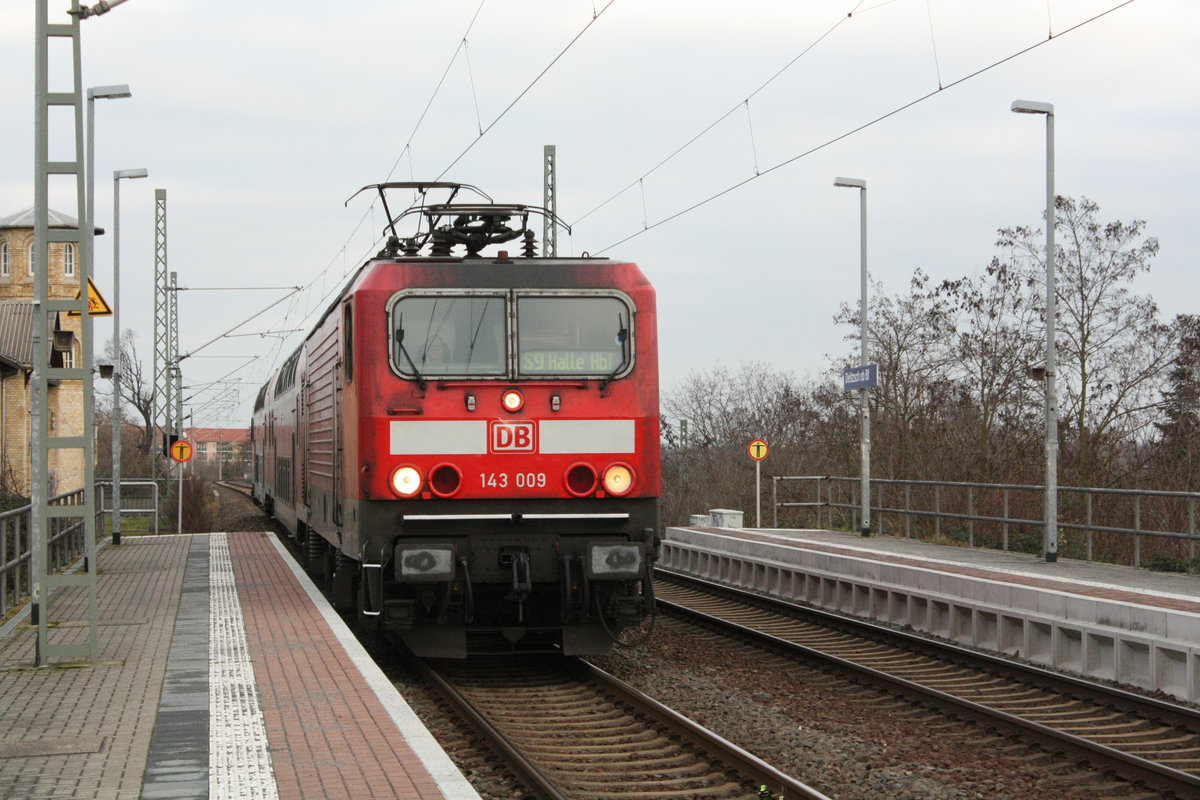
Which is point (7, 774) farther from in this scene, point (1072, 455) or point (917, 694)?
point (1072, 455)

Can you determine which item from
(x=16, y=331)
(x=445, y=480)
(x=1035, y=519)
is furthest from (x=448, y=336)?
(x=16, y=331)

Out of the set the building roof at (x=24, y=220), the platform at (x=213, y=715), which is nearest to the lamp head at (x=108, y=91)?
the platform at (x=213, y=715)

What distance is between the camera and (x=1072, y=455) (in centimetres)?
2681

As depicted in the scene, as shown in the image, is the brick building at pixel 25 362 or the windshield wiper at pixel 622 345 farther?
the brick building at pixel 25 362

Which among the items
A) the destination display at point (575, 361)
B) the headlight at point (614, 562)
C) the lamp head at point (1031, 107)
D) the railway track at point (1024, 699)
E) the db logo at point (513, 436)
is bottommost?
the railway track at point (1024, 699)

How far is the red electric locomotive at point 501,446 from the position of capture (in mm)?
10297

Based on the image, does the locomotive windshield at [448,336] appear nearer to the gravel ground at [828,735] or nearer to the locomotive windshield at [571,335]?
the locomotive windshield at [571,335]

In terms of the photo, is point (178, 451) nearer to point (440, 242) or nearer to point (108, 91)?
point (108, 91)

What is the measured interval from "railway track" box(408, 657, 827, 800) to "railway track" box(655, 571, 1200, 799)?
6.75 ft

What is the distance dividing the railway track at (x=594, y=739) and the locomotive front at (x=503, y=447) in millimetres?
493

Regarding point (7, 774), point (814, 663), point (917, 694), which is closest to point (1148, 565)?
point (814, 663)

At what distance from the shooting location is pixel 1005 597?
13016mm

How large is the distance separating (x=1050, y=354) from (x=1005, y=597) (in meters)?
6.34

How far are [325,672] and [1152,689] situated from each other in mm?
6192
